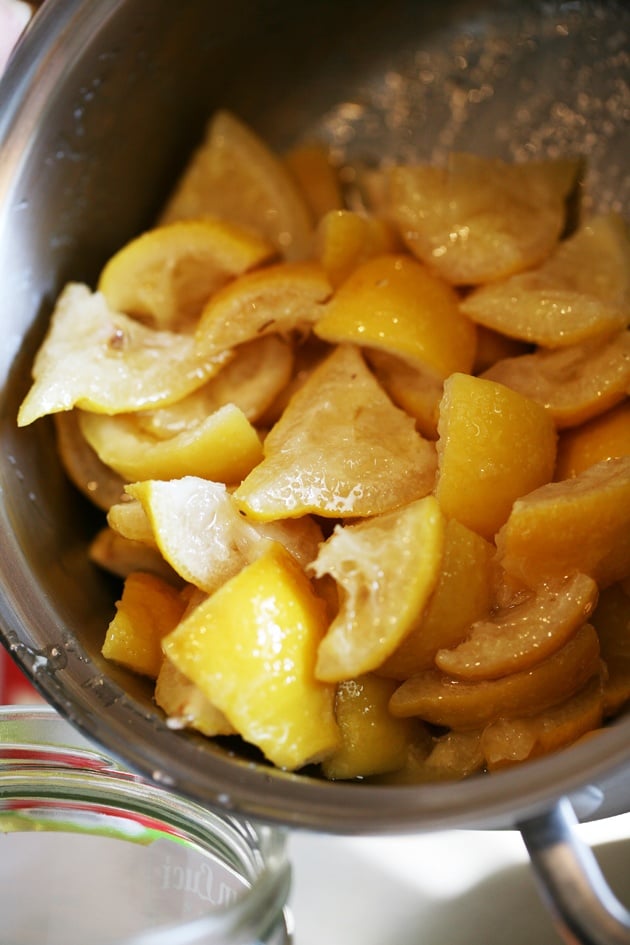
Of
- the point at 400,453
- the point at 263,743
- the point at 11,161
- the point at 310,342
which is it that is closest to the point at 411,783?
the point at 263,743

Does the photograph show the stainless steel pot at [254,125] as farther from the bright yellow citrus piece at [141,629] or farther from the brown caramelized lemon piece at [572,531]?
the brown caramelized lemon piece at [572,531]

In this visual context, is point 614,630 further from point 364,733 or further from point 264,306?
point 264,306

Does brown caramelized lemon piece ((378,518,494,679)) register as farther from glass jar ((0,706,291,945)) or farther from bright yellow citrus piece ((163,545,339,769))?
glass jar ((0,706,291,945))

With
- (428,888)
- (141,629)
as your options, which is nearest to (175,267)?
(141,629)

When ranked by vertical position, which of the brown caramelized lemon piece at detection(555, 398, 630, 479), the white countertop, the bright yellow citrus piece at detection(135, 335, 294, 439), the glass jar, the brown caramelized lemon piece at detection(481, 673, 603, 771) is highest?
the bright yellow citrus piece at detection(135, 335, 294, 439)

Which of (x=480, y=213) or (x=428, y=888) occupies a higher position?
(x=480, y=213)

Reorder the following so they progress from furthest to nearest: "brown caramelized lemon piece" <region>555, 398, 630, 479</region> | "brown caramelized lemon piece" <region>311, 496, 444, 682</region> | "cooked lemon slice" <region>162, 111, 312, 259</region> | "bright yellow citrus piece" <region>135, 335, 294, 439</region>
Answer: "cooked lemon slice" <region>162, 111, 312, 259</region> → "bright yellow citrus piece" <region>135, 335, 294, 439</region> → "brown caramelized lemon piece" <region>555, 398, 630, 479</region> → "brown caramelized lemon piece" <region>311, 496, 444, 682</region>

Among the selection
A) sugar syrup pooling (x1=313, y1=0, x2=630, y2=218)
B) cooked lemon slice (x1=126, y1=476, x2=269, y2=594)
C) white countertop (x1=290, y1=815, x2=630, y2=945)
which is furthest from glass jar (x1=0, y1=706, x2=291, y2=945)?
sugar syrup pooling (x1=313, y1=0, x2=630, y2=218)
